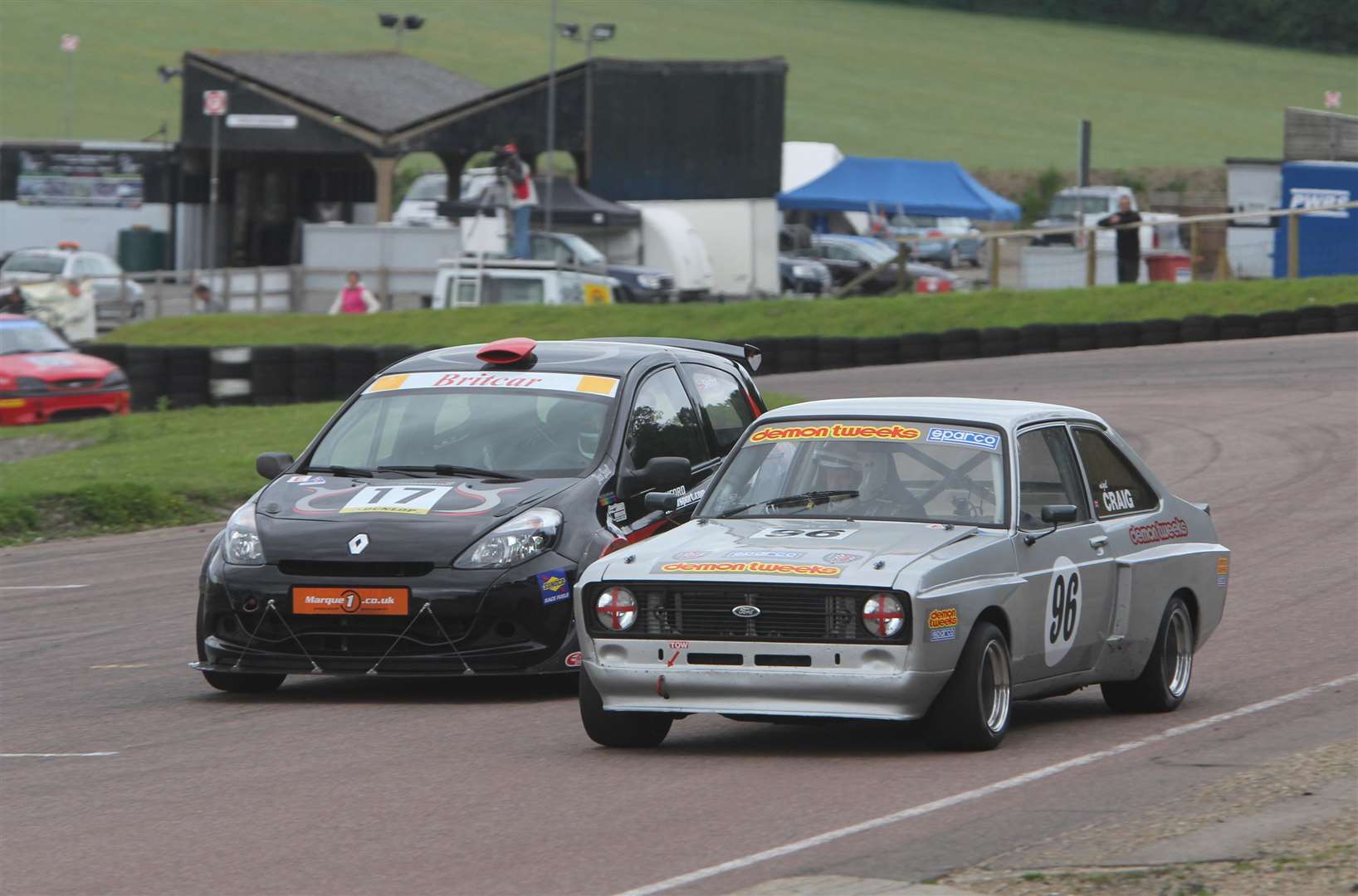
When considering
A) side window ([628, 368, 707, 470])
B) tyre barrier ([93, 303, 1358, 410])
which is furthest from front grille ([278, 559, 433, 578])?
tyre barrier ([93, 303, 1358, 410])

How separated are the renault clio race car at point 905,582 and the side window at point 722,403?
6.63 ft

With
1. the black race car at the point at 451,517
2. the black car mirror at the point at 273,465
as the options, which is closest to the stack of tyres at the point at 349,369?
the black race car at the point at 451,517

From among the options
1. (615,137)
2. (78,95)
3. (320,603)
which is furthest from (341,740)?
(78,95)

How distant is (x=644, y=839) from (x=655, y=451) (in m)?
3.96

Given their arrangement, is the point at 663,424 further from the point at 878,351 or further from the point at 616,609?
the point at 878,351

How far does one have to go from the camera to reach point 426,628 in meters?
8.72

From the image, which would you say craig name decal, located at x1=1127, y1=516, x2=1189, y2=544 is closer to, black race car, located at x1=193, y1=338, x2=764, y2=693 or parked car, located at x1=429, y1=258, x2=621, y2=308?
black race car, located at x1=193, y1=338, x2=764, y2=693

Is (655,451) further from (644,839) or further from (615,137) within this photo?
(615,137)

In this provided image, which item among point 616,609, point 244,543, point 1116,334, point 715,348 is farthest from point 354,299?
point 616,609

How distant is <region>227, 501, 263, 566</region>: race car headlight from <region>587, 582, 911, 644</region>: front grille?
2234 mm

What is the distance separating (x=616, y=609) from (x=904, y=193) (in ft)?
136

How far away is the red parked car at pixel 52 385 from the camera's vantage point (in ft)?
76.9

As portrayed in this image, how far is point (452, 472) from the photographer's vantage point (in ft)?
31.1

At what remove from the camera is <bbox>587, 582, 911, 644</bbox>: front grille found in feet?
23.5
